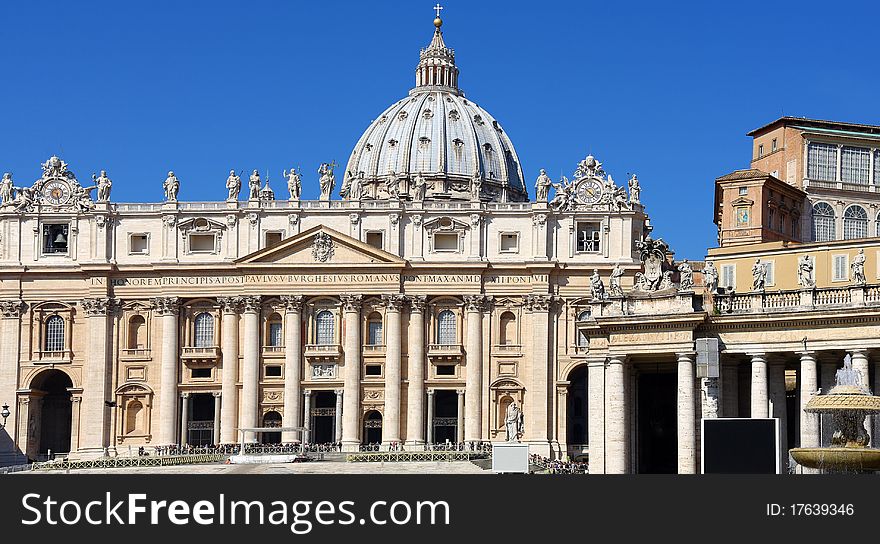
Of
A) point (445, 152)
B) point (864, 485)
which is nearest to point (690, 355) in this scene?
point (864, 485)

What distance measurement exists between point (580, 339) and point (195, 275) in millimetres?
31760

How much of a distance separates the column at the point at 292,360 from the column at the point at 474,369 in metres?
13.4

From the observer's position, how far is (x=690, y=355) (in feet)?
225

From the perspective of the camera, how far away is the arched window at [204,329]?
445ft

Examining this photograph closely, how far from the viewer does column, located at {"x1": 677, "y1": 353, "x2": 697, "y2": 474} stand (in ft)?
224

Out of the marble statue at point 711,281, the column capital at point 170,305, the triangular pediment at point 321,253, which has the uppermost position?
the triangular pediment at point 321,253

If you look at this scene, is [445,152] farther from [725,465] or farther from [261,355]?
[725,465]

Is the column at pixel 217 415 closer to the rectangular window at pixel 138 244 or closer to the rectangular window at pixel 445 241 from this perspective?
the rectangular window at pixel 138 244

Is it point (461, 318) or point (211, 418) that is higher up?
point (461, 318)

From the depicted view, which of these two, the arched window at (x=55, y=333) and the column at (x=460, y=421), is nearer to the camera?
the column at (x=460, y=421)

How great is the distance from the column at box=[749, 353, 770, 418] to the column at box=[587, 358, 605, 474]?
22.0 ft

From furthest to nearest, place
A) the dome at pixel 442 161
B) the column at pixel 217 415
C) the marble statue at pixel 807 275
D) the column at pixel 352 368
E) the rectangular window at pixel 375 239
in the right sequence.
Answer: the dome at pixel 442 161 < the rectangular window at pixel 375 239 < the column at pixel 217 415 < the column at pixel 352 368 < the marble statue at pixel 807 275

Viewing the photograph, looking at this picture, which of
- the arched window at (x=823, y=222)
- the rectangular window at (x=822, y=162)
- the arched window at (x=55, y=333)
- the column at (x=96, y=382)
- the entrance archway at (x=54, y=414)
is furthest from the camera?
the entrance archway at (x=54, y=414)

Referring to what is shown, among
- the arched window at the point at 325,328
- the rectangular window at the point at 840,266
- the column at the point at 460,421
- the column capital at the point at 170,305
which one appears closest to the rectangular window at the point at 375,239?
the arched window at the point at 325,328
